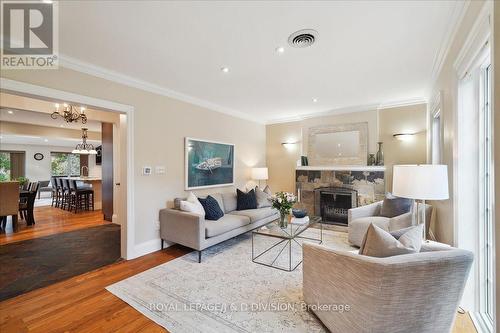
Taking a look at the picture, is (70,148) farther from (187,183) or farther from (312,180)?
(312,180)

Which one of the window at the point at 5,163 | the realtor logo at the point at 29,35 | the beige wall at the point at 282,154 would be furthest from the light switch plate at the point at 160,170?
the window at the point at 5,163

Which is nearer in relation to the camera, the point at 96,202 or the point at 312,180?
the point at 312,180

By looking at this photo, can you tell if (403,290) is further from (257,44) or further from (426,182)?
(257,44)

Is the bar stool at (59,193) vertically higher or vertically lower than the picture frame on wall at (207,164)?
lower

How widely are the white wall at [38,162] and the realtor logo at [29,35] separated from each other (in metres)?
7.85

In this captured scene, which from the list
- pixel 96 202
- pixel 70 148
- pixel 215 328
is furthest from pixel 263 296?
pixel 70 148

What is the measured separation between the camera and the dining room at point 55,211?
292 cm

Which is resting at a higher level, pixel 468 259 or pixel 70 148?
pixel 70 148

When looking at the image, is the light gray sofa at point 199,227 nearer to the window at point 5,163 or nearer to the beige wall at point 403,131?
the beige wall at point 403,131

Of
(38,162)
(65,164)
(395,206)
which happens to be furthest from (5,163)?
(395,206)

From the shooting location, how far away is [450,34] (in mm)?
2088

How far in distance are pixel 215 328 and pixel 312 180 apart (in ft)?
13.1

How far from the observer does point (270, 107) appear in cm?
481

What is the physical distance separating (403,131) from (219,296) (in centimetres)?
447
